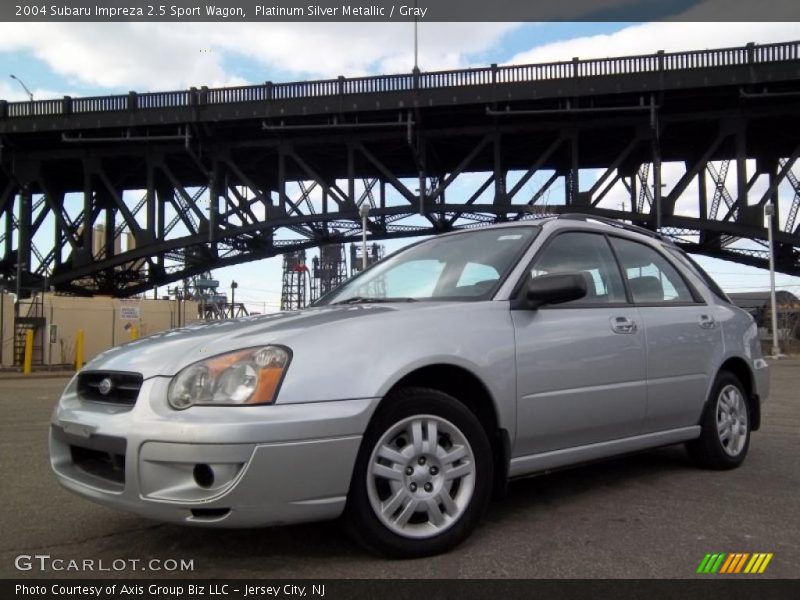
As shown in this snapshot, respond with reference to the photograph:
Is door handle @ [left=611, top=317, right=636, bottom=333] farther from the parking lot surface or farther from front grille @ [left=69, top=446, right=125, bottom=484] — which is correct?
front grille @ [left=69, top=446, right=125, bottom=484]

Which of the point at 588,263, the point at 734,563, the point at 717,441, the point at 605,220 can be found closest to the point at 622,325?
the point at 588,263

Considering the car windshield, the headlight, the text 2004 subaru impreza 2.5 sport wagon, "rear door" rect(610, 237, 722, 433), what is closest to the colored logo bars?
the text 2004 subaru impreza 2.5 sport wagon

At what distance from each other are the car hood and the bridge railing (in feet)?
70.3

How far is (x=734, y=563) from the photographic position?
3.04 metres

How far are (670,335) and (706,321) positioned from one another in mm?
562

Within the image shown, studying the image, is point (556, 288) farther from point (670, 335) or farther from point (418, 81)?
point (418, 81)

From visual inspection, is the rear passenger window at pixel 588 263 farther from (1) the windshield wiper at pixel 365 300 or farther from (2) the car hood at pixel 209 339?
(2) the car hood at pixel 209 339

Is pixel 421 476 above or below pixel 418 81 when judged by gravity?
below

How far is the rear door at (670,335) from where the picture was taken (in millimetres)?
4281

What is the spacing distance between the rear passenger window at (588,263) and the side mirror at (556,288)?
37 cm
